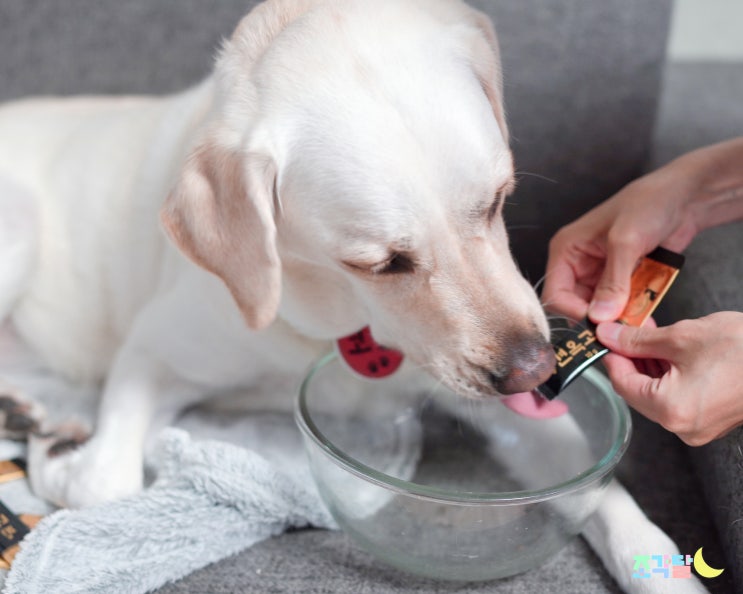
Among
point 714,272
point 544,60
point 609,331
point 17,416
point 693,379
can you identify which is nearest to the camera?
point 693,379

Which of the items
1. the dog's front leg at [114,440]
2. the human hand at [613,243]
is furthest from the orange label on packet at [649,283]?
the dog's front leg at [114,440]

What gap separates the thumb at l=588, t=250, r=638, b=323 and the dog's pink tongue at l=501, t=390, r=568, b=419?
0.13 meters

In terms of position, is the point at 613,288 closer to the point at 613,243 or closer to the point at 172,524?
the point at 613,243

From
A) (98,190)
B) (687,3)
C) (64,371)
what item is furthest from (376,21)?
(687,3)

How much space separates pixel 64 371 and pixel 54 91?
0.64 m

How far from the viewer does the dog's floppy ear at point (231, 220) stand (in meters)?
0.97

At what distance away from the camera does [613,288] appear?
1.06m

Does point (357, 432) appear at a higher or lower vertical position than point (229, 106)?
lower

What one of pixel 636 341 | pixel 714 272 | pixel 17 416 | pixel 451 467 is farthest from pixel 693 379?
pixel 17 416

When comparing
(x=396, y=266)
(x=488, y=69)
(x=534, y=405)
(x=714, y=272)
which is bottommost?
(x=534, y=405)

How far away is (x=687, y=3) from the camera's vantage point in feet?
7.22

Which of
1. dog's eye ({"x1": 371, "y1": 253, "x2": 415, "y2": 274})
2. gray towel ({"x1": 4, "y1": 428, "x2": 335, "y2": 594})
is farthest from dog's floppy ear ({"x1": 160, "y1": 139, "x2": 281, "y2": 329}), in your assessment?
gray towel ({"x1": 4, "y1": 428, "x2": 335, "y2": 594})

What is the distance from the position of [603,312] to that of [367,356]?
0.33 metres

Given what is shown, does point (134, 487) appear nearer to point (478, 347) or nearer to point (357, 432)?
point (357, 432)
